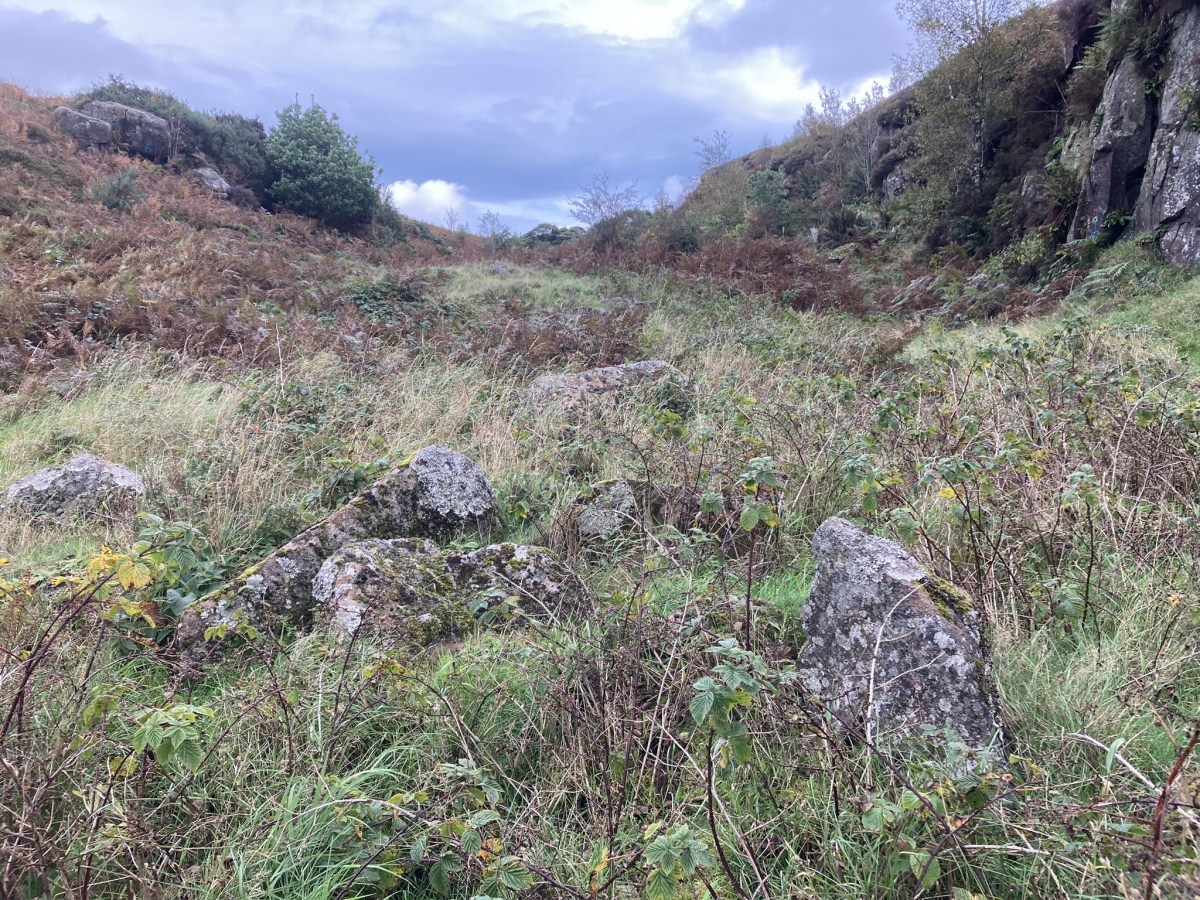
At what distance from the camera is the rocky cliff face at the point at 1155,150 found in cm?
911

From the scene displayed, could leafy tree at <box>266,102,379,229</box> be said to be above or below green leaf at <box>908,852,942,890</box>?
above

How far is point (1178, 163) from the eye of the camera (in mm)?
9336

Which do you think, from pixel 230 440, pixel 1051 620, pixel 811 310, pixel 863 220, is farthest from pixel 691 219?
pixel 1051 620

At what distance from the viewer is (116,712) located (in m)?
1.80

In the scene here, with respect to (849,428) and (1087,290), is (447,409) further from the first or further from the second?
(1087,290)

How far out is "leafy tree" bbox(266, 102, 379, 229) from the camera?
18.4 metres

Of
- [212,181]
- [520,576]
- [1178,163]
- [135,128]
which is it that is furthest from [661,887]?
[135,128]

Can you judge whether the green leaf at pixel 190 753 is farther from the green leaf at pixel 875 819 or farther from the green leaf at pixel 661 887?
the green leaf at pixel 875 819

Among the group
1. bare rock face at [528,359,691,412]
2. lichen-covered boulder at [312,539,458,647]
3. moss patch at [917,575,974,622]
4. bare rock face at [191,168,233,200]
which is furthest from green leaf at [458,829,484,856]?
bare rock face at [191,168,233,200]

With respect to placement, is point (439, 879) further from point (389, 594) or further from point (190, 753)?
point (389, 594)

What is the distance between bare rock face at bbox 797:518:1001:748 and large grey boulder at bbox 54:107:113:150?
20.7 metres

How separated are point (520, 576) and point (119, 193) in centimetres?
1603

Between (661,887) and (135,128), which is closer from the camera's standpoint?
(661,887)

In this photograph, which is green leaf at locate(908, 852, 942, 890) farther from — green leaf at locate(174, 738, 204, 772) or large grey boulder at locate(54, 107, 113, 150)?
large grey boulder at locate(54, 107, 113, 150)
